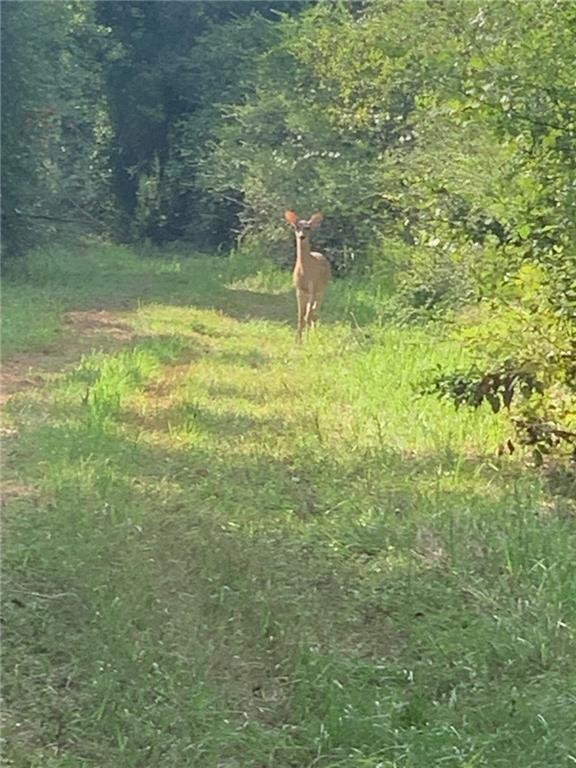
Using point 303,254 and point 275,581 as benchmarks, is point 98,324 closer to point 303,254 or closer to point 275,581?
point 303,254

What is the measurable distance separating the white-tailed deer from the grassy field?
145 inches

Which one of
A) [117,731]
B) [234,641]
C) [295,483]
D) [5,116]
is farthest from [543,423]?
[5,116]

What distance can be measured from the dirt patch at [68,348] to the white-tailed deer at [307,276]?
1.65m

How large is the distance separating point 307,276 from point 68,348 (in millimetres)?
3021

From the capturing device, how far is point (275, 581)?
188 inches

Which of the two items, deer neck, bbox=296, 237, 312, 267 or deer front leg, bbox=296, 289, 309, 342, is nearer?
deer front leg, bbox=296, 289, 309, 342

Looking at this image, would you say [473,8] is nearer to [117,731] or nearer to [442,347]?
[442,347]

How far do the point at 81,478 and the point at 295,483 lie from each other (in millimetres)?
1000

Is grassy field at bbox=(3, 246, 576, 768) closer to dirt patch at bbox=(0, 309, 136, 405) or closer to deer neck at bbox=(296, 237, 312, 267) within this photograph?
dirt patch at bbox=(0, 309, 136, 405)

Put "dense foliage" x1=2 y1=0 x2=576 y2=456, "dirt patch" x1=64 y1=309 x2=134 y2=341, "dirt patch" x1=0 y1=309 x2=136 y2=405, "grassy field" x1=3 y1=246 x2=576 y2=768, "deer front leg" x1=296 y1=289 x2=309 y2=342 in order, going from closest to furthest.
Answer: "grassy field" x1=3 y1=246 x2=576 y2=768 < "dense foliage" x1=2 y1=0 x2=576 y2=456 < "dirt patch" x1=0 y1=309 x2=136 y2=405 < "dirt patch" x1=64 y1=309 x2=134 y2=341 < "deer front leg" x1=296 y1=289 x2=309 y2=342

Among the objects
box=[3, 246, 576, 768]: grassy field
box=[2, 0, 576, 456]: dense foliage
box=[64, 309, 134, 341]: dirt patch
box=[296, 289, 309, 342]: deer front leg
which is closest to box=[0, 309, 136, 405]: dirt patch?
box=[64, 309, 134, 341]: dirt patch

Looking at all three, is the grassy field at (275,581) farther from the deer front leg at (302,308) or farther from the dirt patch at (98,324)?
the deer front leg at (302,308)

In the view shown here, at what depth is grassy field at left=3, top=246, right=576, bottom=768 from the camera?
3.59m

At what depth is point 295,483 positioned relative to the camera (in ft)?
20.2
